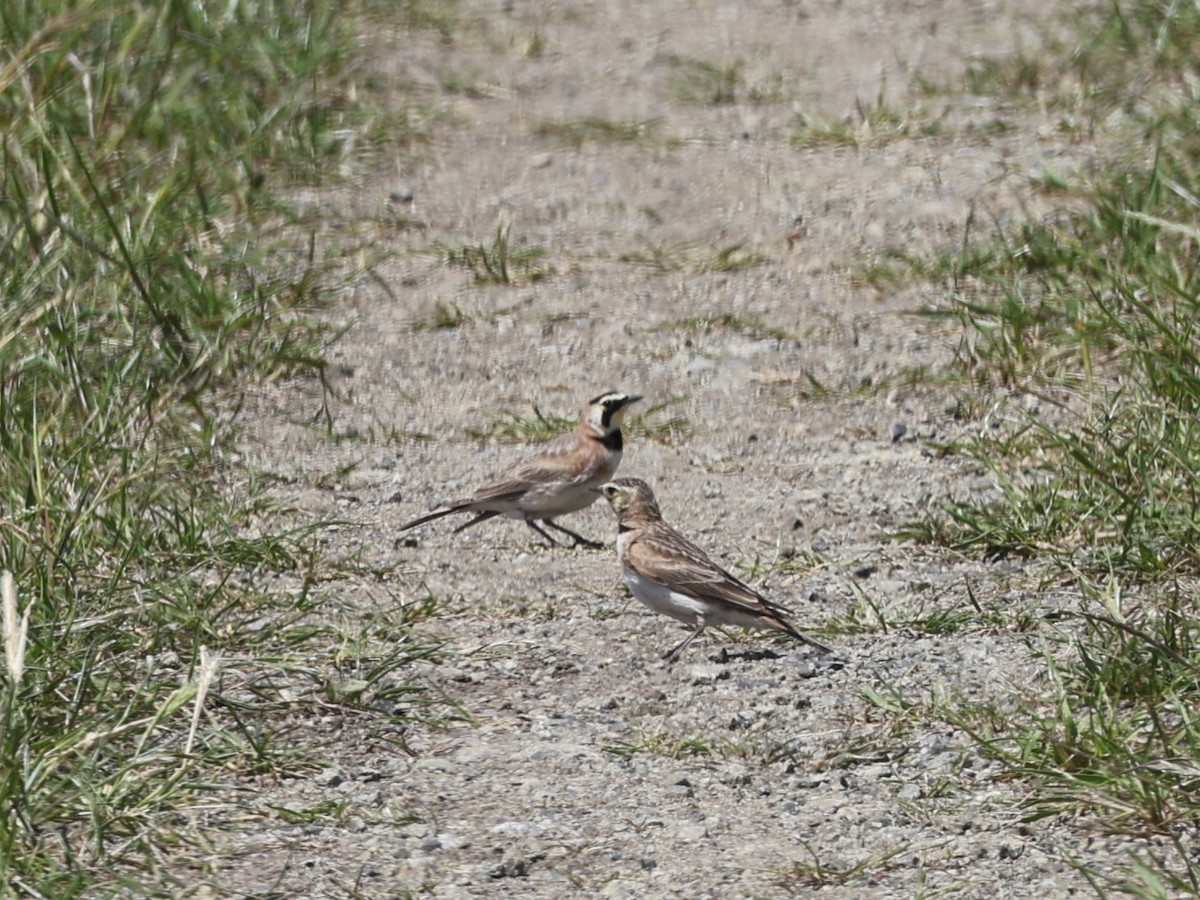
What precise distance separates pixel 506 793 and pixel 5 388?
7.63 feet

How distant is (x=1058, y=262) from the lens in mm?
8086

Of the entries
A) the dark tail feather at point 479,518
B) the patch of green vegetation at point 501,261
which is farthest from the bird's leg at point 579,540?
the patch of green vegetation at point 501,261

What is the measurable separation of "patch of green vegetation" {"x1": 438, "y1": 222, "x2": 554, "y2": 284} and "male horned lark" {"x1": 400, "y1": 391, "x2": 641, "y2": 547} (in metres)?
1.81

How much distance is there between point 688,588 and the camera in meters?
5.80

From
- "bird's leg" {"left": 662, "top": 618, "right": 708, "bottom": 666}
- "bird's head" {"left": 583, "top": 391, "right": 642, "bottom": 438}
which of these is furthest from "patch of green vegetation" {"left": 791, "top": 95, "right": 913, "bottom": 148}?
"bird's leg" {"left": 662, "top": 618, "right": 708, "bottom": 666}

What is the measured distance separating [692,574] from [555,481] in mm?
1262

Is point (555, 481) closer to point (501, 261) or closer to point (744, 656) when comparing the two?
point (744, 656)

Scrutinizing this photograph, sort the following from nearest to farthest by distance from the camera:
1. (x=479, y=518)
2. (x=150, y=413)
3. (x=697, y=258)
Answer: (x=150, y=413)
(x=479, y=518)
(x=697, y=258)

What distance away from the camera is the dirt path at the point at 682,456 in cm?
457

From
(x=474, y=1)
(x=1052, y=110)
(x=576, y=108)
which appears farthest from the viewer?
(x=474, y=1)

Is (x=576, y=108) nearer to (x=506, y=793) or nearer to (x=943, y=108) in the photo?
(x=943, y=108)

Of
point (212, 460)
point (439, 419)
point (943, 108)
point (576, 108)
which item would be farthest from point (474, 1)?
point (212, 460)

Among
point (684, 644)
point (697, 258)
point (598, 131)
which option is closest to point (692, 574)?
point (684, 644)

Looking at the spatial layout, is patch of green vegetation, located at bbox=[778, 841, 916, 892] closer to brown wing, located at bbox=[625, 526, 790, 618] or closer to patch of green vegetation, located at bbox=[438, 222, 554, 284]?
brown wing, located at bbox=[625, 526, 790, 618]
